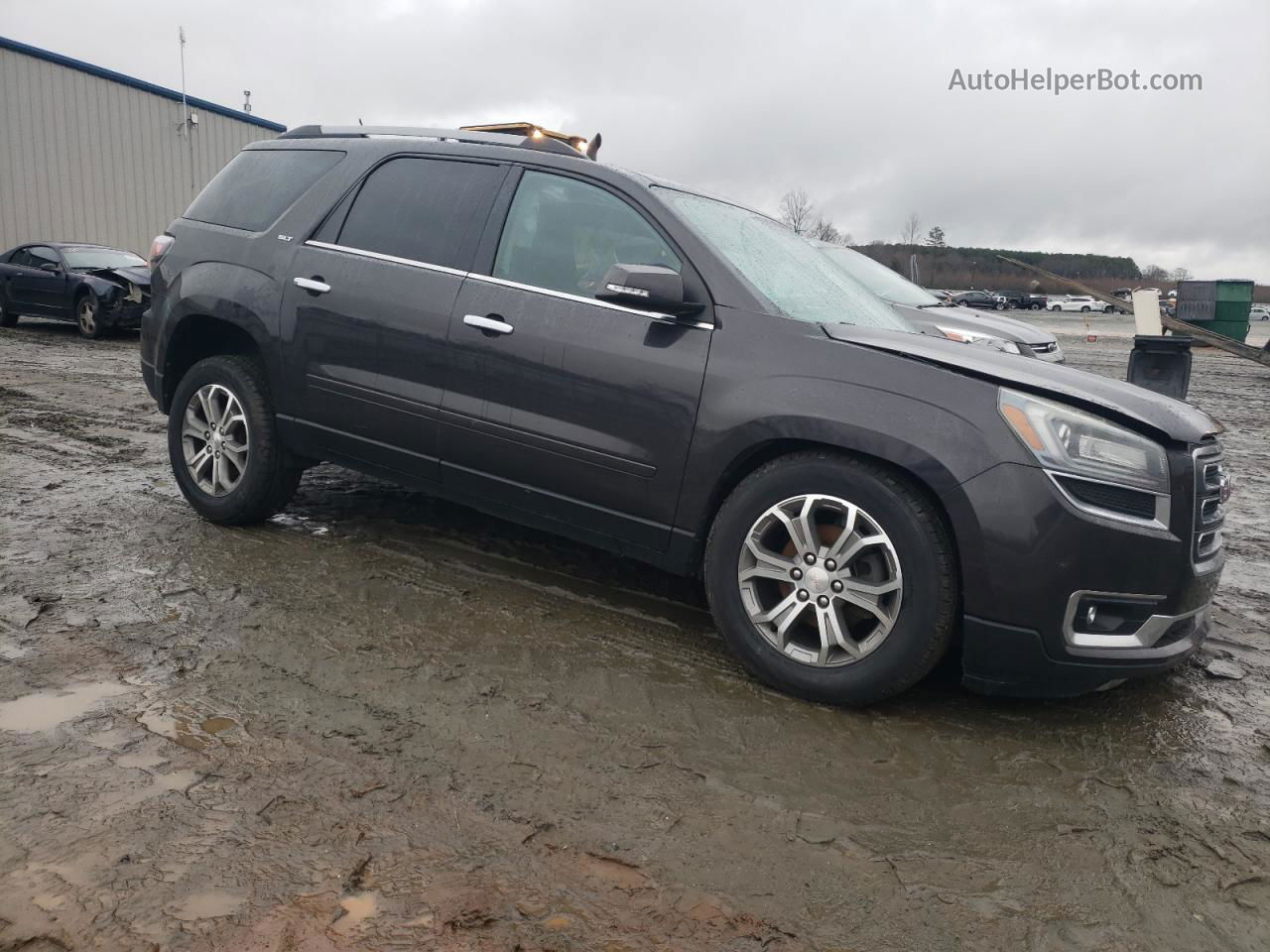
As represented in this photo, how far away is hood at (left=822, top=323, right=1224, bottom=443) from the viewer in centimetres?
301

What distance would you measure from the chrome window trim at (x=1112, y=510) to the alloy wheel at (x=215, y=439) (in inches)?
135

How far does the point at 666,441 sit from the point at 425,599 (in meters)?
1.22

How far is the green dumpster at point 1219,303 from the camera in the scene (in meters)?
20.6

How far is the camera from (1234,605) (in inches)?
171

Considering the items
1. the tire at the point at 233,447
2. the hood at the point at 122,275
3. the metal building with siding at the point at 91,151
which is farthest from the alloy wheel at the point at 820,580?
the metal building with siding at the point at 91,151

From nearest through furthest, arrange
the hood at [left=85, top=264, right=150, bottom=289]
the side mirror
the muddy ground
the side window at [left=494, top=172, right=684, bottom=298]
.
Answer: the muddy ground, the side mirror, the side window at [left=494, top=172, right=684, bottom=298], the hood at [left=85, top=264, right=150, bottom=289]

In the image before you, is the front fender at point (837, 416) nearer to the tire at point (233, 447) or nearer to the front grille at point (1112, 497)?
the front grille at point (1112, 497)

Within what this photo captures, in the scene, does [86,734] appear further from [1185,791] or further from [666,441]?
[1185,791]

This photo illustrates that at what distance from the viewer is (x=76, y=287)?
14.2 metres

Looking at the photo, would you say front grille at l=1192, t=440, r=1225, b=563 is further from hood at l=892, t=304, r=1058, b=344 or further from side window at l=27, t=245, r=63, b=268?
side window at l=27, t=245, r=63, b=268

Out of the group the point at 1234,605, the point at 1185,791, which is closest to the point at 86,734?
the point at 1185,791

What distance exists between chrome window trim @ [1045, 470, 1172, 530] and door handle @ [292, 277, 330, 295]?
2990 millimetres

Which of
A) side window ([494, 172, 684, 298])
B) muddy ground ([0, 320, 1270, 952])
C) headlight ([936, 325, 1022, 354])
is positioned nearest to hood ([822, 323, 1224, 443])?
side window ([494, 172, 684, 298])

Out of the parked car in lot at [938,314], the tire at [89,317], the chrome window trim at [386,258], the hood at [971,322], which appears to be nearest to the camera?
the chrome window trim at [386,258]
